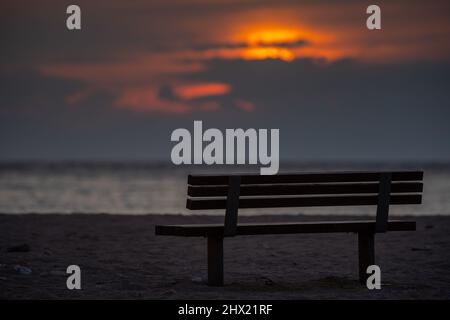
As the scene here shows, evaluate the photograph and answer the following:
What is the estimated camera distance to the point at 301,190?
8.30m

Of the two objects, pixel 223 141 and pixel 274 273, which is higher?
pixel 223 141

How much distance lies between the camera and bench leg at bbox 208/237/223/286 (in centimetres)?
829

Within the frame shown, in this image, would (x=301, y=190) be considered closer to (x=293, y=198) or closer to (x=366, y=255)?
(x=293, y=198)

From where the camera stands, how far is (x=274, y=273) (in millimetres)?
9461

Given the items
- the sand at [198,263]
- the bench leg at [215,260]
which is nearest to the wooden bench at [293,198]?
the bench leg at [215,260]

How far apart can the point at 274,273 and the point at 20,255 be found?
3.31m

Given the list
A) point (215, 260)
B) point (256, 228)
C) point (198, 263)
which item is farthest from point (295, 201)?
point (198, 263)

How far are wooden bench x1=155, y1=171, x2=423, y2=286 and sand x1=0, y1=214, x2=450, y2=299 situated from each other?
53 centimetres

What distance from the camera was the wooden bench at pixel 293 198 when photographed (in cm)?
806

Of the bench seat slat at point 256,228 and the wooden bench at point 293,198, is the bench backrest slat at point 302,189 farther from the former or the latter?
the bench seat slat at point 256,228

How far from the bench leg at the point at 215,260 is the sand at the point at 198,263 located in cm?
11

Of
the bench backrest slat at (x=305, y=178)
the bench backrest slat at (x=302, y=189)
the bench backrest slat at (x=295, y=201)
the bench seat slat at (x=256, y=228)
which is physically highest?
the bench backrest slat at (x=305, y=178)
